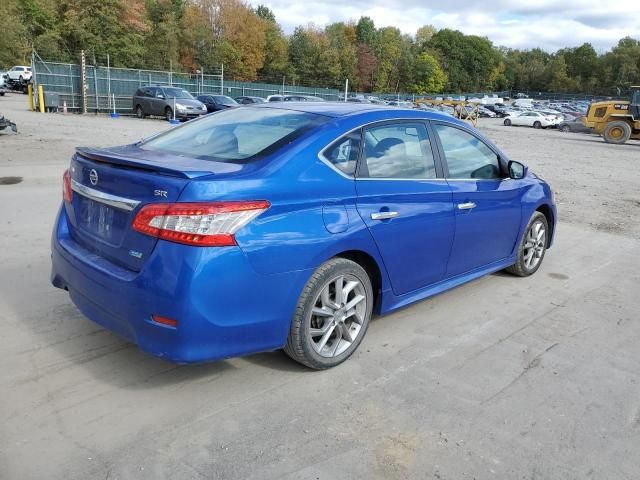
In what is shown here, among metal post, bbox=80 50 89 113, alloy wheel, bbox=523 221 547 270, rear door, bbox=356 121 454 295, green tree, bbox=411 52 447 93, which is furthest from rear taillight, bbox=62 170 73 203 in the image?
green tree, bbox=411 52 447 93

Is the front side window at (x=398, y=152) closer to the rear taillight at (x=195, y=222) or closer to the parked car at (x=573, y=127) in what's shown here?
the rear taillight at (x=195, y=222)

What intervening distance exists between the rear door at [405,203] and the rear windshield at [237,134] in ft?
1.65

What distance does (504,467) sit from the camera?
273cm

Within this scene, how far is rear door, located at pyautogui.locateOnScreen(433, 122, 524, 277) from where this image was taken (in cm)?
438

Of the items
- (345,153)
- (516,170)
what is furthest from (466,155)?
(345,153)

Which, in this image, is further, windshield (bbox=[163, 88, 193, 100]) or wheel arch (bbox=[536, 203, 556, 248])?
windshield (bbox=[163, 88, 193, 100])

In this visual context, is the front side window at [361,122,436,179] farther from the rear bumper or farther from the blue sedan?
the rear bumper

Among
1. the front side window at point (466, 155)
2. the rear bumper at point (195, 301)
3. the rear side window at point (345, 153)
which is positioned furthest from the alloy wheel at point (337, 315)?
the front side window at point (466, 155)

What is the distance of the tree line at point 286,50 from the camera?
64.1 meters

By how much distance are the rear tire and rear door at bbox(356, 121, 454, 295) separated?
29747 mm

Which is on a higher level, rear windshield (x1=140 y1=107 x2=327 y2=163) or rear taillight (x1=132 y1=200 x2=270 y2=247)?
rear windshield (x1=140 y1=107 x2=327 y2=163)

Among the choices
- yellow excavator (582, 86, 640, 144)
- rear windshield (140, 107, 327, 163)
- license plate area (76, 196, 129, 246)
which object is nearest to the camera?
license plate area (76, 196, 129, 246)

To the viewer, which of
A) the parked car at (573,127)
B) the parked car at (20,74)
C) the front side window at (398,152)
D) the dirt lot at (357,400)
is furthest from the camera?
the parked car at (20,74)

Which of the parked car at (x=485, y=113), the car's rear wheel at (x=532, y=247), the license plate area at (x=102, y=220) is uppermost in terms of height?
the license plate area at (x=102, y=220)
